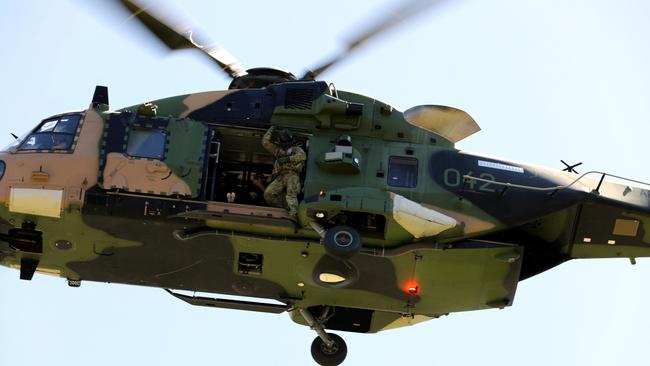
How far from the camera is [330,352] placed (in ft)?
66.8

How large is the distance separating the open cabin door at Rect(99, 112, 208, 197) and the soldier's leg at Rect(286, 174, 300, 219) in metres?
1.36

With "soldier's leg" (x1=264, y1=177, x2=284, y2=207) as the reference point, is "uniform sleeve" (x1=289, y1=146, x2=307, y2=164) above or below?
above

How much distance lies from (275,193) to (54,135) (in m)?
3.66

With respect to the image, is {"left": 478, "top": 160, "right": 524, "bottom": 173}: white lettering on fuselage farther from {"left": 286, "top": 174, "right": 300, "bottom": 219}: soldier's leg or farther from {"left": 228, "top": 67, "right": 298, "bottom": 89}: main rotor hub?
{"left": 228, "top": 67, "right": 298, "bottom": 89}: main rotor hub

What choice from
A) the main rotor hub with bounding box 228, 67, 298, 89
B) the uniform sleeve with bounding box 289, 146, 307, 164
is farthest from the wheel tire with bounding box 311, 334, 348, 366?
the main rotor hub with bounding box 228, 67, 298, 89

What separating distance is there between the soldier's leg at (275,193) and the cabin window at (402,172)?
1708 mm

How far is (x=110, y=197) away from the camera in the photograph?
17875mm

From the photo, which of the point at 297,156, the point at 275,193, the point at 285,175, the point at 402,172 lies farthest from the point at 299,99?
the point at 402,172

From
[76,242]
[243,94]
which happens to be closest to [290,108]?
[243,94]

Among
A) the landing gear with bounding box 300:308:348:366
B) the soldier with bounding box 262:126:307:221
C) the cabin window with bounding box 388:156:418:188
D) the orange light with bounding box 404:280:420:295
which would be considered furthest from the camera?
the landing gear with bounding box 300:308:348:366

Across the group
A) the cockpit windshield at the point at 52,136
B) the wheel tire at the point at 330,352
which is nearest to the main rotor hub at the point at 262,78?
the cockpit windshield at the point at 52,136

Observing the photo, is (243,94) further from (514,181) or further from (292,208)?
(514,181)

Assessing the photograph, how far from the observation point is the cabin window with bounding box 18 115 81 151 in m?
18.4

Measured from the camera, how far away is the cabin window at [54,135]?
1844 cm
